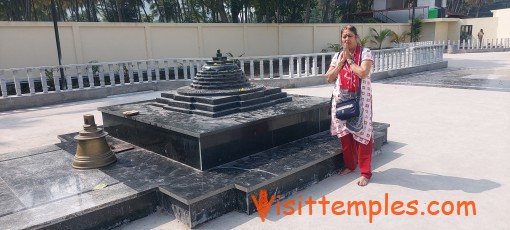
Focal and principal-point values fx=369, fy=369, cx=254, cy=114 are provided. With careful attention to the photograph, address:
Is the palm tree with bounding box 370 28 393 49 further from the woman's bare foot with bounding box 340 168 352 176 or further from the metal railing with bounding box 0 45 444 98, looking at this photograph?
the woman's bare foot with bounding box 340 168 352 176

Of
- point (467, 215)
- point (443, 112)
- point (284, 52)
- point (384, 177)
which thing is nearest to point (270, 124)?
point (384, 177)

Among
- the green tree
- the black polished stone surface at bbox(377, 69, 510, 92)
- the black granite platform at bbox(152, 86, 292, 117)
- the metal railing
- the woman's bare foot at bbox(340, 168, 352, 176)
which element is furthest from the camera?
the green tree

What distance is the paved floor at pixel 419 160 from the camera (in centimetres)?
303

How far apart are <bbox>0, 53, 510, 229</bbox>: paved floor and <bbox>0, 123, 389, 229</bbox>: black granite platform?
0.40 ft

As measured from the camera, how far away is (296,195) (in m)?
3.57

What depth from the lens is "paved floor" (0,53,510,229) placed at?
9.93 feet

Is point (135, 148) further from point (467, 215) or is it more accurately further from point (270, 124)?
point (467, 215)

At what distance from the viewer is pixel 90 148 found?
3.87 meters

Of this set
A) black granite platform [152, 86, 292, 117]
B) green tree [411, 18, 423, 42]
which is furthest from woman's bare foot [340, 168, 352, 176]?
green tree [411, 18, 423, 42]

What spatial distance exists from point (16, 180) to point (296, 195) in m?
2.74

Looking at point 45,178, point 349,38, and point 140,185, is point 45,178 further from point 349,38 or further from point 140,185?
point 349,38

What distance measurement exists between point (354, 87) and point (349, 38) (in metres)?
0.48

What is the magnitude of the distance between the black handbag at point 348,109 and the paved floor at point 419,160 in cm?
71

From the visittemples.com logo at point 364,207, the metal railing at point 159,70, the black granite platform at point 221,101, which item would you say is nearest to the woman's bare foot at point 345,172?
the visittemples.com logo at point 364,207
